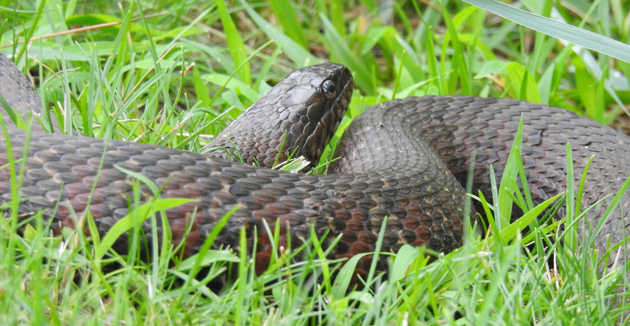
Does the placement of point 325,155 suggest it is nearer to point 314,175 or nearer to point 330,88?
point 330,88

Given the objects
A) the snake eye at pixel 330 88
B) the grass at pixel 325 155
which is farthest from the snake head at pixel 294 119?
the grass at pixel 325 155

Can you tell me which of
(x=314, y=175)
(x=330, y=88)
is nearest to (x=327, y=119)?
(x=330, y=88)

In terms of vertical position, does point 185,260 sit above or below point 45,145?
below

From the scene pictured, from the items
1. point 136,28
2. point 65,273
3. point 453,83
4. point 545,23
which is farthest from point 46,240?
point 453,83

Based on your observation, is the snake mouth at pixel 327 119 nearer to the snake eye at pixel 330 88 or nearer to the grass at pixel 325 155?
the snake eye at pixel 330 88

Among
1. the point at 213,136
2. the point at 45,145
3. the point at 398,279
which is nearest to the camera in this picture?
the point at 398,279

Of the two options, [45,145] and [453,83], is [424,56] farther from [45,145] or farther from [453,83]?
[45,145]

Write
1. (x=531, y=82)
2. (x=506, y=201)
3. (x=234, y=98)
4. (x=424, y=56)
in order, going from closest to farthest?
(x=506, y=201)
(x=234, y=98)
(x=531, y=82)
(x=424, y=56)
